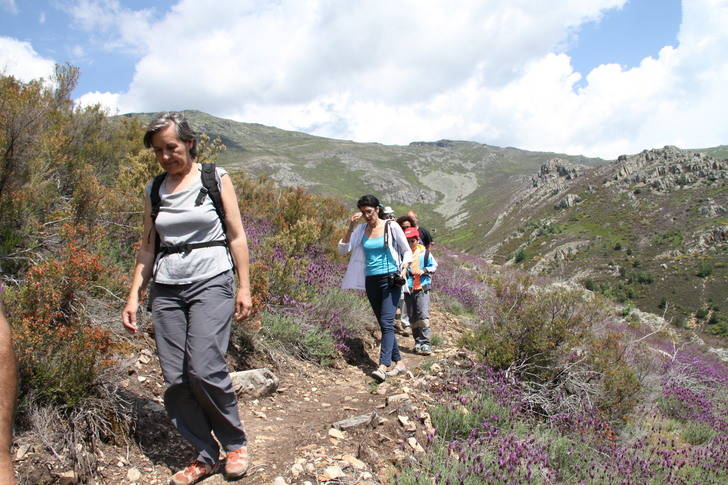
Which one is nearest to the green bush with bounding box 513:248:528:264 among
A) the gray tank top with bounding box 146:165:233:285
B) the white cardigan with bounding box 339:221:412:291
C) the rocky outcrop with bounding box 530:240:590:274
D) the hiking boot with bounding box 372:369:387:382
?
the rocky outcrop with bounding box 530:240:590:274

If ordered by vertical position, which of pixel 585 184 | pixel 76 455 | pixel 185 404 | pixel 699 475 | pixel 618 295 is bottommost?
pixel 618 295

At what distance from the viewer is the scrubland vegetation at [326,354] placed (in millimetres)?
2719

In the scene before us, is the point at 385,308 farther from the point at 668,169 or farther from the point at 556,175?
the point at 556,175

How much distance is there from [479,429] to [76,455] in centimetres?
266

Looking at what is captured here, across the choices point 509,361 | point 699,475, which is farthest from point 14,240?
point 699,475

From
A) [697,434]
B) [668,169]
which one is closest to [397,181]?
[668,169]

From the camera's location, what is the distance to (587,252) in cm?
5203

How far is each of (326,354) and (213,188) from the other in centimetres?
302

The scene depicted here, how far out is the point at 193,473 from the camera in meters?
2.50

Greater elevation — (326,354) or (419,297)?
(419,297)

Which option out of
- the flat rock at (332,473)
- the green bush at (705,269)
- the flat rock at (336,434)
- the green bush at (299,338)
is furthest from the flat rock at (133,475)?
the green bush at (705,269)

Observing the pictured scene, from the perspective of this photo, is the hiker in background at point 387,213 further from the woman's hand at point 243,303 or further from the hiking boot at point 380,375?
the woman's hand at point 243,303

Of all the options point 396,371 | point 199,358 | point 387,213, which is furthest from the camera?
point 387,213

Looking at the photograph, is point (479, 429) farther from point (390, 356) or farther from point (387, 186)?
point (387, 186)
